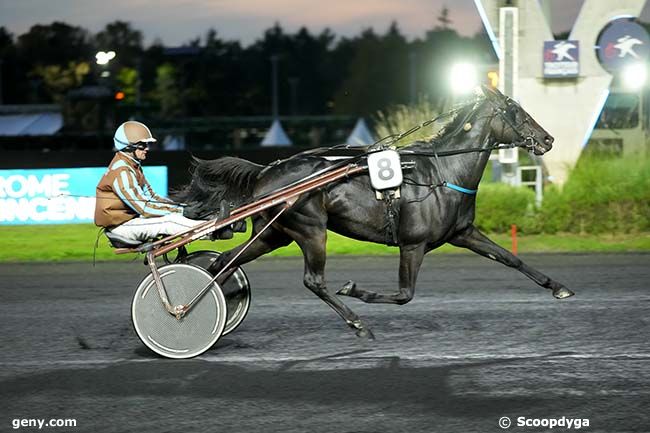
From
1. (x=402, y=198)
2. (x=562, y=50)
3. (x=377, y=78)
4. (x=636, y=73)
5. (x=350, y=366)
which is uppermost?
(x=377, y=78)

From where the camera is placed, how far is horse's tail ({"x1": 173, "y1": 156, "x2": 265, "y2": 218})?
22.8ft

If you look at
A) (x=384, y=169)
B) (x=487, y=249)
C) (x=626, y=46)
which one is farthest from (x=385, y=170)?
(x=626, y=46)

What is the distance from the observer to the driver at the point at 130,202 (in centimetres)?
638

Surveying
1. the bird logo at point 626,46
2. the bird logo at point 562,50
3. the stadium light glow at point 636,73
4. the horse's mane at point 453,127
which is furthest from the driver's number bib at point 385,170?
the stadium light glow at point 636,73

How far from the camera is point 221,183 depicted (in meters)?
7.02

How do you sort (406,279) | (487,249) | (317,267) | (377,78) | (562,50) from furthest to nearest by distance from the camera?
(377,78), (562,50), (487,249), (317,267), (406,279)

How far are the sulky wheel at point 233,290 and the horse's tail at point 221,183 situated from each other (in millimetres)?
422

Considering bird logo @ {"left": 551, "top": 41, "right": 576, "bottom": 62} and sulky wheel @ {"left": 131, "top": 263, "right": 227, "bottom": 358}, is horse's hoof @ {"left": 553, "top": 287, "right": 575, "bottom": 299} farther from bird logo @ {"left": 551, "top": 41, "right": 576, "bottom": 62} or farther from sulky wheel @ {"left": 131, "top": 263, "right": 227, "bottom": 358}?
bird logo @ {"left": 551, "top": 41, "right": 576, "bottom": 62}

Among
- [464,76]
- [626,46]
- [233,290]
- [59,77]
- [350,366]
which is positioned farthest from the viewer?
[59,77]

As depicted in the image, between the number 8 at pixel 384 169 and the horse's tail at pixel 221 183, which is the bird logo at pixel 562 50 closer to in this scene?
the horse's tail at pixel 221 183

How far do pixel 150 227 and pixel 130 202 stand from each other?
0.72ft

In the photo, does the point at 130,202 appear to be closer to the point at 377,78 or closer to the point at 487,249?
the point at 487,249

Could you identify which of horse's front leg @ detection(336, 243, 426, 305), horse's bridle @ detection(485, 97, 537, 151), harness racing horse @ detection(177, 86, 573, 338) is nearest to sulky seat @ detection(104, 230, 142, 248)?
harness racing horse @ detection(177, 86, 573, 338)

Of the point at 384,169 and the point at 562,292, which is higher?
the point at 384,169
